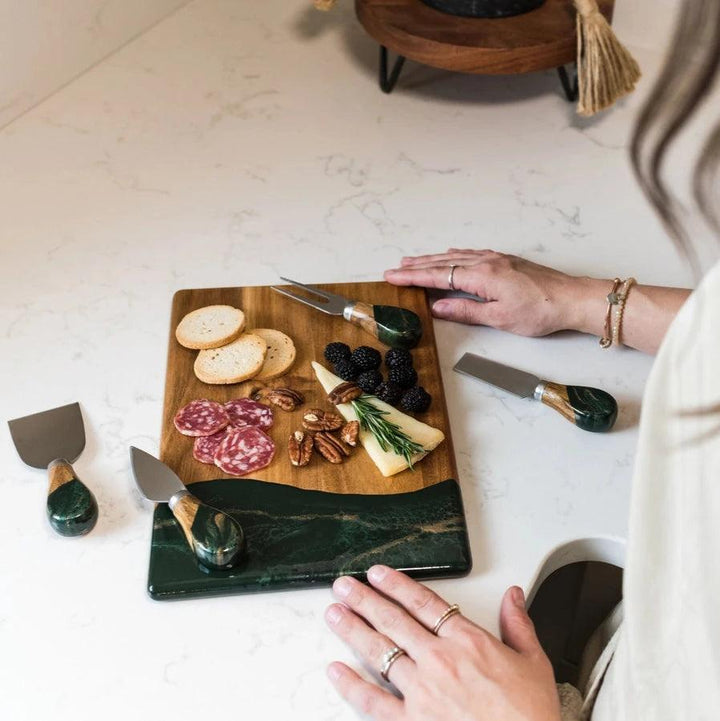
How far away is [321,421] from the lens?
105cm

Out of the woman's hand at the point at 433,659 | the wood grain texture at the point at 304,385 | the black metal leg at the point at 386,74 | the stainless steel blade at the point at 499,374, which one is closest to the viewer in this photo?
the woman's hand at the point at 433,659

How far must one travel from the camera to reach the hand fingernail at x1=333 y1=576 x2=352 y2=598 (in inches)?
35.8

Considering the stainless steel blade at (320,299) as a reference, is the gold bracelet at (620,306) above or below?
above

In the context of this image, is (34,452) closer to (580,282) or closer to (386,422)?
(386,422)

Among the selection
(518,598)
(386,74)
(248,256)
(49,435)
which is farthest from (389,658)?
(386,74)

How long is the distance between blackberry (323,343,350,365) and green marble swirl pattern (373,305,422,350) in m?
0.05

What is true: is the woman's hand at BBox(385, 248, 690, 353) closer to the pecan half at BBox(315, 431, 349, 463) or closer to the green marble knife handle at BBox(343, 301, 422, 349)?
the green marble knife handle at BBox(343, 301, 422, 349)

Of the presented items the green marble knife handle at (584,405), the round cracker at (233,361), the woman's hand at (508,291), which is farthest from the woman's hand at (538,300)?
the round cracker at (233,361)

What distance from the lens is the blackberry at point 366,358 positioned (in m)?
1.11

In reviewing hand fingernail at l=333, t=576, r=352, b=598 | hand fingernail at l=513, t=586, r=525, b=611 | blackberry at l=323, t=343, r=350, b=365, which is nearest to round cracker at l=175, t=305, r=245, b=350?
blackberry at l=323, t=343, r=350, b=365

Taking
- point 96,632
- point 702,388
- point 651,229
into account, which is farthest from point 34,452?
point 651,229

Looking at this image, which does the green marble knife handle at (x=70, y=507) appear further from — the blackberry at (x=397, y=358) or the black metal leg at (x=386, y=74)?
the black metal leg at (x=386, y=74)

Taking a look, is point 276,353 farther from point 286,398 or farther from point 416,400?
point 416,400

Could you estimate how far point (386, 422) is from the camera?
1.04m
